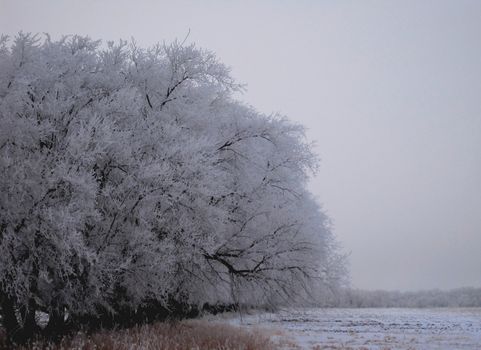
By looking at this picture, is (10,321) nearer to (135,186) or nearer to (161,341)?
(161,341)

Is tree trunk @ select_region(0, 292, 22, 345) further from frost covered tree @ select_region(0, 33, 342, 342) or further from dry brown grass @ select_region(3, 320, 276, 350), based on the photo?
dry brown grass @ select_region(3, 320, 276, 350)

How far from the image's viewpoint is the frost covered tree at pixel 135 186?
30.4 feet

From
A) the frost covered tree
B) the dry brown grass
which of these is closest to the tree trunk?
the frost covered tree

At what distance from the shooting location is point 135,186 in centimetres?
1030

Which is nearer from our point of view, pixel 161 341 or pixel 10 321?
pixel 161 341

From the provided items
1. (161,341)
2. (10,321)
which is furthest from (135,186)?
(10,321)

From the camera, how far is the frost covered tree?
30.4ft

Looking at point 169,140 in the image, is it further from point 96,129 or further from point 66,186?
point 66,186

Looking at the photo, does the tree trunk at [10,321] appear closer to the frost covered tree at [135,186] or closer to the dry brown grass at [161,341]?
the frost covered tree at [135,186]

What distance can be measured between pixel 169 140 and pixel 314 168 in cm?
521

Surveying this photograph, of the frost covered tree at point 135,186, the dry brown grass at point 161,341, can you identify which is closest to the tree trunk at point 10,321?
the frost covered tree at point 135,186

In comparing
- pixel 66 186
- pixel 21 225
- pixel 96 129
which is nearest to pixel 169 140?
pixel 96 129

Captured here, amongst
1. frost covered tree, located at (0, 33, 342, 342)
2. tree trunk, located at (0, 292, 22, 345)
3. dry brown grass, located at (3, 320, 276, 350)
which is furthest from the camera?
tree trunk, located at (0, 292, 22, 345)

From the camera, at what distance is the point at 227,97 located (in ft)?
51.9
